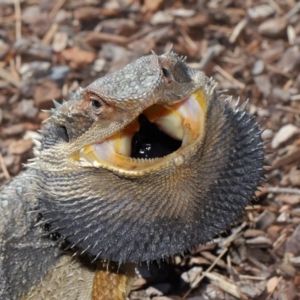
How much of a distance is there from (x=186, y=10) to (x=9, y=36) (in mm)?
1149

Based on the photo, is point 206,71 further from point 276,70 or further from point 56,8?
point 56,8

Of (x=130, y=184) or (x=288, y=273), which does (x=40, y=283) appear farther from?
(x=288, y=273)

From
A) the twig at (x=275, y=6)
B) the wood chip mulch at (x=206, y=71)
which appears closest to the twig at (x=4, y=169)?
the wood chip mulch at (x=206, y=71)

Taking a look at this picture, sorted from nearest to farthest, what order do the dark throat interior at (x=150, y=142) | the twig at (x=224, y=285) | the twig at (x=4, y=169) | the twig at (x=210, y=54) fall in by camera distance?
the dark throat interior at (x=150, y=142), the twig at (x=224, y=285), the twig at (x=4, y=169), the twig at (x=210, y=54)

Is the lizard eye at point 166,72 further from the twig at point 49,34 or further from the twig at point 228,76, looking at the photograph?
the twig at point 49,34

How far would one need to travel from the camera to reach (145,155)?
206cm

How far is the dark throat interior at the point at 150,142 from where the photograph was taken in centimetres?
205

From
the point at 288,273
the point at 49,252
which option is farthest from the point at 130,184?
the point at 288,273

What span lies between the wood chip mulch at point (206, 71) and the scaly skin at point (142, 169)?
54 cm

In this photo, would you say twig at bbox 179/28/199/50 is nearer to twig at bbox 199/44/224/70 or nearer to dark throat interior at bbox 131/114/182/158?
twig at bbox 199/44/224/70

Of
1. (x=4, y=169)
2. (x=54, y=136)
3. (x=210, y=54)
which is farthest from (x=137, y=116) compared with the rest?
(x=210, y=54)

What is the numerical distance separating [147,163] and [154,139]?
0.24m

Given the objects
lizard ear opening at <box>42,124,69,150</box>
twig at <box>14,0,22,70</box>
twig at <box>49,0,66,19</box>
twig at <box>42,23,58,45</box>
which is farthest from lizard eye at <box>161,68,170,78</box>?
twig at <box>49,0,66,19</box>

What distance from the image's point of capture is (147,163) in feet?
6.08
